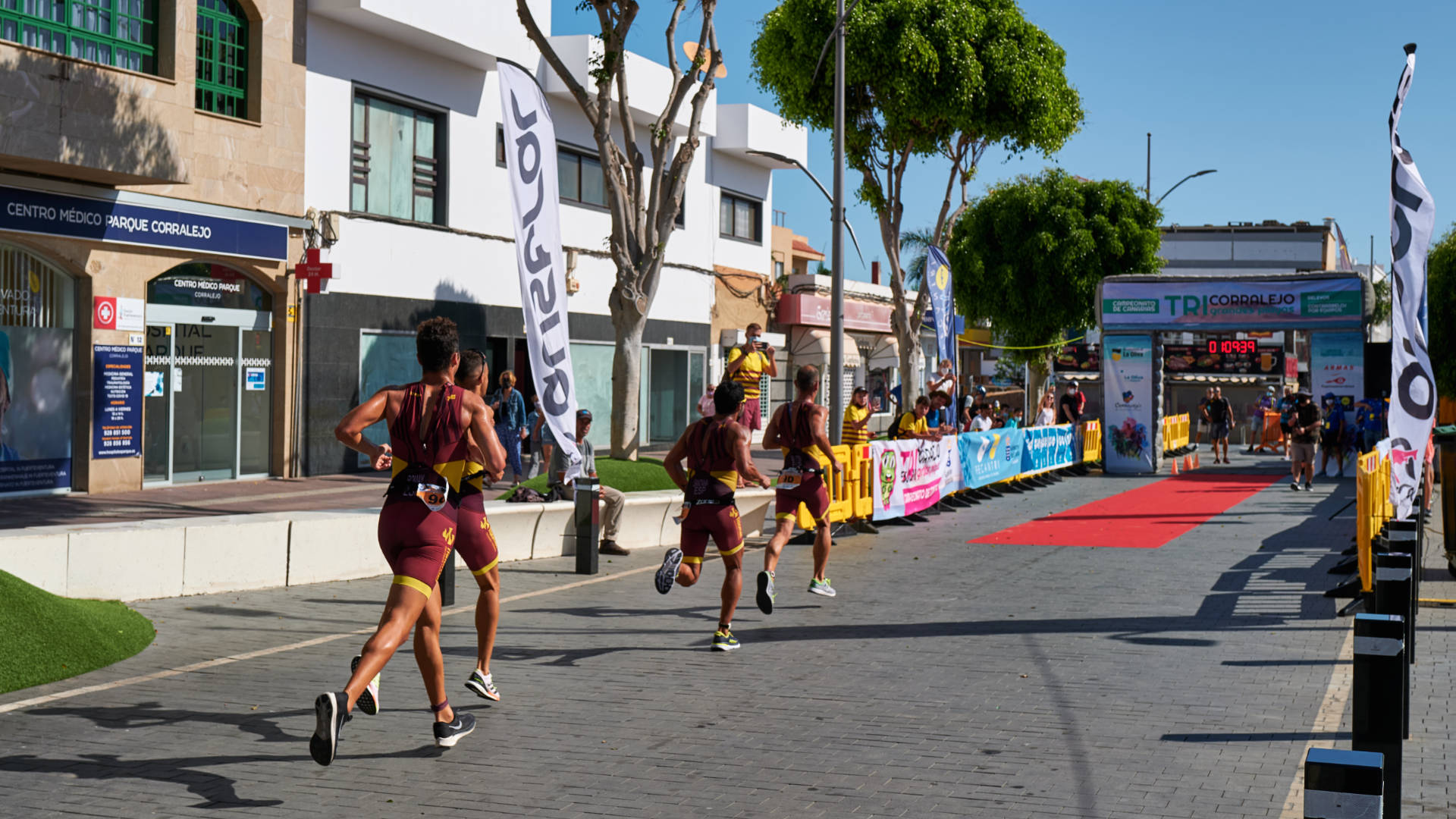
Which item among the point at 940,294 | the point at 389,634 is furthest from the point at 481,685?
the point at 940,294

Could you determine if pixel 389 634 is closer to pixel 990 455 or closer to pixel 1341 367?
pixel 990 455

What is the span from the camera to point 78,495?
55.7ft

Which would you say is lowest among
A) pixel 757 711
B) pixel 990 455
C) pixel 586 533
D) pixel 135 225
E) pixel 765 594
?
pixel 757 711

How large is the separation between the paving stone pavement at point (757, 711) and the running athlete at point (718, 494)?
0.44 metres

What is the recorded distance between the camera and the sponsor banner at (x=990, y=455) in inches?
809

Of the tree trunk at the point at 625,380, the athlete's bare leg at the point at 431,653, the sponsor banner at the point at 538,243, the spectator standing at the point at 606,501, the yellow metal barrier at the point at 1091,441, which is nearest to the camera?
the athlete's bare leg at the point at 431,653

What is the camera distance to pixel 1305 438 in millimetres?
23438

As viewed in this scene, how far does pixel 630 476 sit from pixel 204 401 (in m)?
6.72

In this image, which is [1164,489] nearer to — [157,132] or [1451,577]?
[1451,577]

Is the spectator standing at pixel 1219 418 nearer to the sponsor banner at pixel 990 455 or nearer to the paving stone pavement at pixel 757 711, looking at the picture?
the sponsor banner at pixel 990 455

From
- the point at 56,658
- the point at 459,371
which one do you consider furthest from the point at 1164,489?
the point at 56,658

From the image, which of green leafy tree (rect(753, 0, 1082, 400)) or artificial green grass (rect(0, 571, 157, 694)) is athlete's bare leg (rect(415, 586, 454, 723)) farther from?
green leafy tree (rect(753, 0, 1082, 400))

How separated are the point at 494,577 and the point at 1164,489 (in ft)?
63.0

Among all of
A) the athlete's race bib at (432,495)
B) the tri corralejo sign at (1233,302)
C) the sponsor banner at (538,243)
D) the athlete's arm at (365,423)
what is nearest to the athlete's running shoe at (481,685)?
the athlete's race bib at (432,495)
